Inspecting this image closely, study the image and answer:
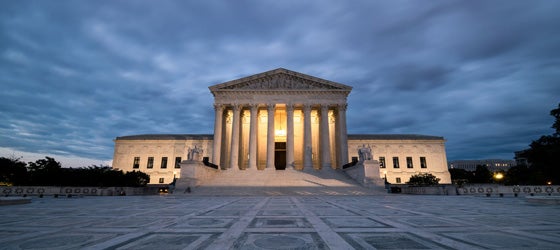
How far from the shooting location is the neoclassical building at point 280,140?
35.4 meters

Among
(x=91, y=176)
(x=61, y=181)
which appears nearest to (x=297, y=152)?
(x=91, y=176)

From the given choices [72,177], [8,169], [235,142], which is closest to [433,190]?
[235,142]

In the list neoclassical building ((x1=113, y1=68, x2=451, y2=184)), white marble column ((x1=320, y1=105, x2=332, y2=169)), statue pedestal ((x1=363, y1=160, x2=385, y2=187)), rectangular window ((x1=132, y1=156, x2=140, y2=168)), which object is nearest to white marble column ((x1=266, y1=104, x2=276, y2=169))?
neoclassical building ((x1=113, y1=68, x2=451, y2=184))

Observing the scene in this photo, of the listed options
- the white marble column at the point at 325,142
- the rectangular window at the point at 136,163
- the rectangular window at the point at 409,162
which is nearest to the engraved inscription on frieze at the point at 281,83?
the white marble column at the point at 325,142

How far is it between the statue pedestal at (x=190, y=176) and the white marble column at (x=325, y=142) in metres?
16.0

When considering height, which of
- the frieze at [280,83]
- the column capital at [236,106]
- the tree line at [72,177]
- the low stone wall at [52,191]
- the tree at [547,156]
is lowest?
the low stone wall at [52,191]

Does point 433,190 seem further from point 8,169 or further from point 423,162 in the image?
point 8,169

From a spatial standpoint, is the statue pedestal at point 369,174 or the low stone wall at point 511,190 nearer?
the low stone wall at point 511,190

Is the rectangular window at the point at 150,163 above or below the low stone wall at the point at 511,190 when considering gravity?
above

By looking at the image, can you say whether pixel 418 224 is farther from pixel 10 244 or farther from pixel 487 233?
pixel 10 244

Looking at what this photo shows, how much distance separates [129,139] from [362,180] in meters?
43.2

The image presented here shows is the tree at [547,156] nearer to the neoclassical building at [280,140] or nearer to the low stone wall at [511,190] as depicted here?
the low stone wall at [511,190]

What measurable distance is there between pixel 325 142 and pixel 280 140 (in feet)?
30.5

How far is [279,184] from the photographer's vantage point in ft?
85.8
